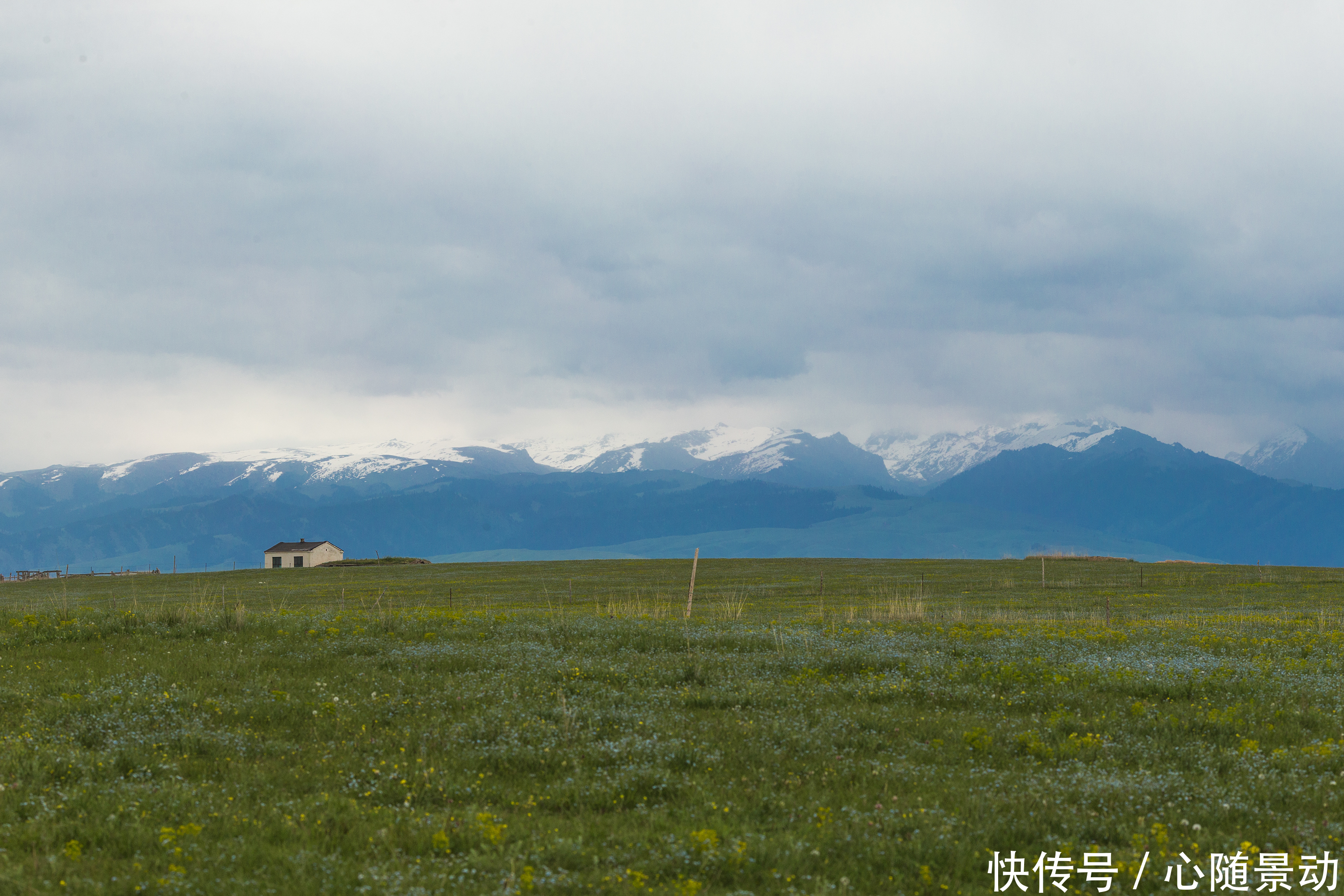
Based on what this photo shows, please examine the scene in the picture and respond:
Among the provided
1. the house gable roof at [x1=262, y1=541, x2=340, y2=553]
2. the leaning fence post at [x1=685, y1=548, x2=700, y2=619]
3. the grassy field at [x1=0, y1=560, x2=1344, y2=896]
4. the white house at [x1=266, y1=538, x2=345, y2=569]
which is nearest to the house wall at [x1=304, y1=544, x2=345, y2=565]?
the white house at [x1=266, y1=538, x2=345, y2=569]

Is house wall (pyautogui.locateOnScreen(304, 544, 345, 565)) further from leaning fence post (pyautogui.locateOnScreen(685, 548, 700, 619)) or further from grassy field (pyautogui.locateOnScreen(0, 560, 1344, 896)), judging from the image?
grassy field (pyautogui.locateOnScreen(0, 560, 1344, 896))

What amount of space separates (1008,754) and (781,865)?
586cm

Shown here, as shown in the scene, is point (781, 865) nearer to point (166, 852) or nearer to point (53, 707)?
point (166, 852)

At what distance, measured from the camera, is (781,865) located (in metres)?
9.16

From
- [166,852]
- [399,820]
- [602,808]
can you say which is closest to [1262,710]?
[602,808]

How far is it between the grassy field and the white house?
138837 mm

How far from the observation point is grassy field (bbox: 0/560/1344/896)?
9.30 meters

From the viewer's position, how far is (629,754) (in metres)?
13.0

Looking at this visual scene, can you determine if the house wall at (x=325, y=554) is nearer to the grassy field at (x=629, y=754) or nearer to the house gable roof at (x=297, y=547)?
the house gable roof at (x=297, y=547)

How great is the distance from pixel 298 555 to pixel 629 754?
527 feet

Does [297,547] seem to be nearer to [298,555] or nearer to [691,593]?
[298,555]

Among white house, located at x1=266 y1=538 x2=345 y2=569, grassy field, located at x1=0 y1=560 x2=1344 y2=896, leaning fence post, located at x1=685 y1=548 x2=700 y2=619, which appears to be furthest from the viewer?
white house, located at x1=266 y1=538 x2=345 y2=569

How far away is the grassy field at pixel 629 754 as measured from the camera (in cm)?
930

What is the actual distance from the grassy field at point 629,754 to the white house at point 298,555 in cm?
13884
